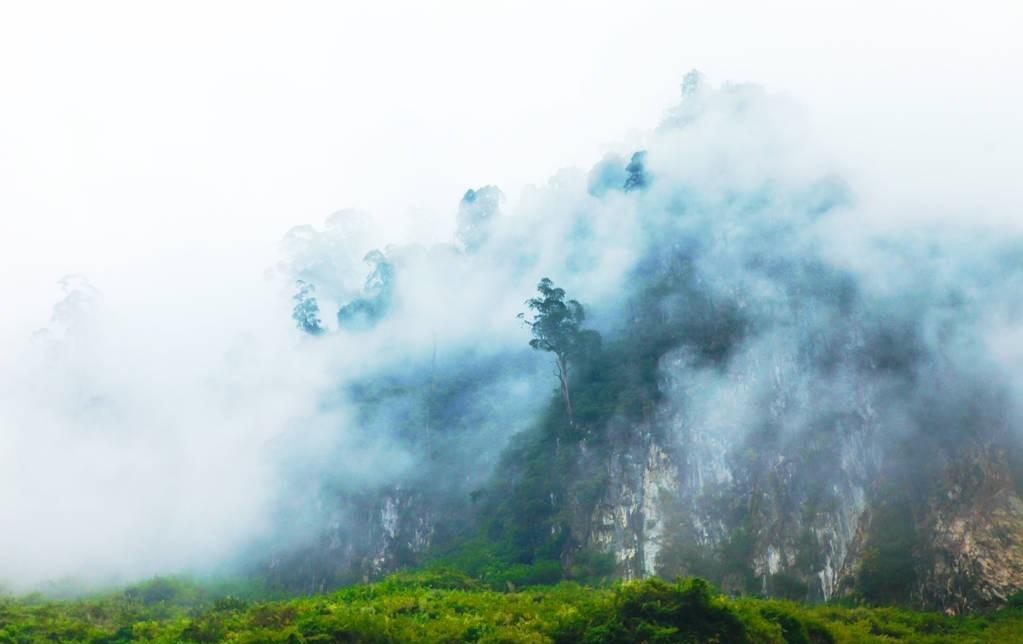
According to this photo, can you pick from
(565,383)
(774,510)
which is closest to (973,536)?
(774,510)

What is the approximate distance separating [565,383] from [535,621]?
31.6 metres

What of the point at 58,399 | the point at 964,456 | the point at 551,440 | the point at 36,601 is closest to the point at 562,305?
the point at 551,440

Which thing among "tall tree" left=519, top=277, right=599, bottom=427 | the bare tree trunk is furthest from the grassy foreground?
"tall tree" left=519, top=277, right=599, bottom=427

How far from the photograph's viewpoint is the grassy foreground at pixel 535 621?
26.3 m

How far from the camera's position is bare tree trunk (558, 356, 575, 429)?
191ft

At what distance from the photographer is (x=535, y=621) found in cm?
2880

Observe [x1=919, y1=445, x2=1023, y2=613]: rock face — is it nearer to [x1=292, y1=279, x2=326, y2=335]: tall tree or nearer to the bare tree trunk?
the bare tree trunk

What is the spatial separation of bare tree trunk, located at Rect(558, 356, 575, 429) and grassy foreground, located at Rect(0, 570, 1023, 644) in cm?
1918

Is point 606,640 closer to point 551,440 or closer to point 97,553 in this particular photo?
point 551,440

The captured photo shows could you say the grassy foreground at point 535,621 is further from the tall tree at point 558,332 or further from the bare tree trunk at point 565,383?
the tall tree at point 558,332

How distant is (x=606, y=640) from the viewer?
2584cm

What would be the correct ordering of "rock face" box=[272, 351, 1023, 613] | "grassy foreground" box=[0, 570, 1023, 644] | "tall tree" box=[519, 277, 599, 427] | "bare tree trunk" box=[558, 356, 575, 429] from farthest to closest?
"tall tree" box=[519, 277, 599, 427], "bare tree trunk" box=[558, 356, 575, 429], "rock face" box=[272, 351, 1023, 613], "grassy foreground" box=[0, 570, 1023, 644]

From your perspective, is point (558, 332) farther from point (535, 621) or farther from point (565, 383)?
point (535, 621)

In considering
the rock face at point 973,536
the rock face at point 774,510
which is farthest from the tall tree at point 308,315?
the rock face at point 973,536
